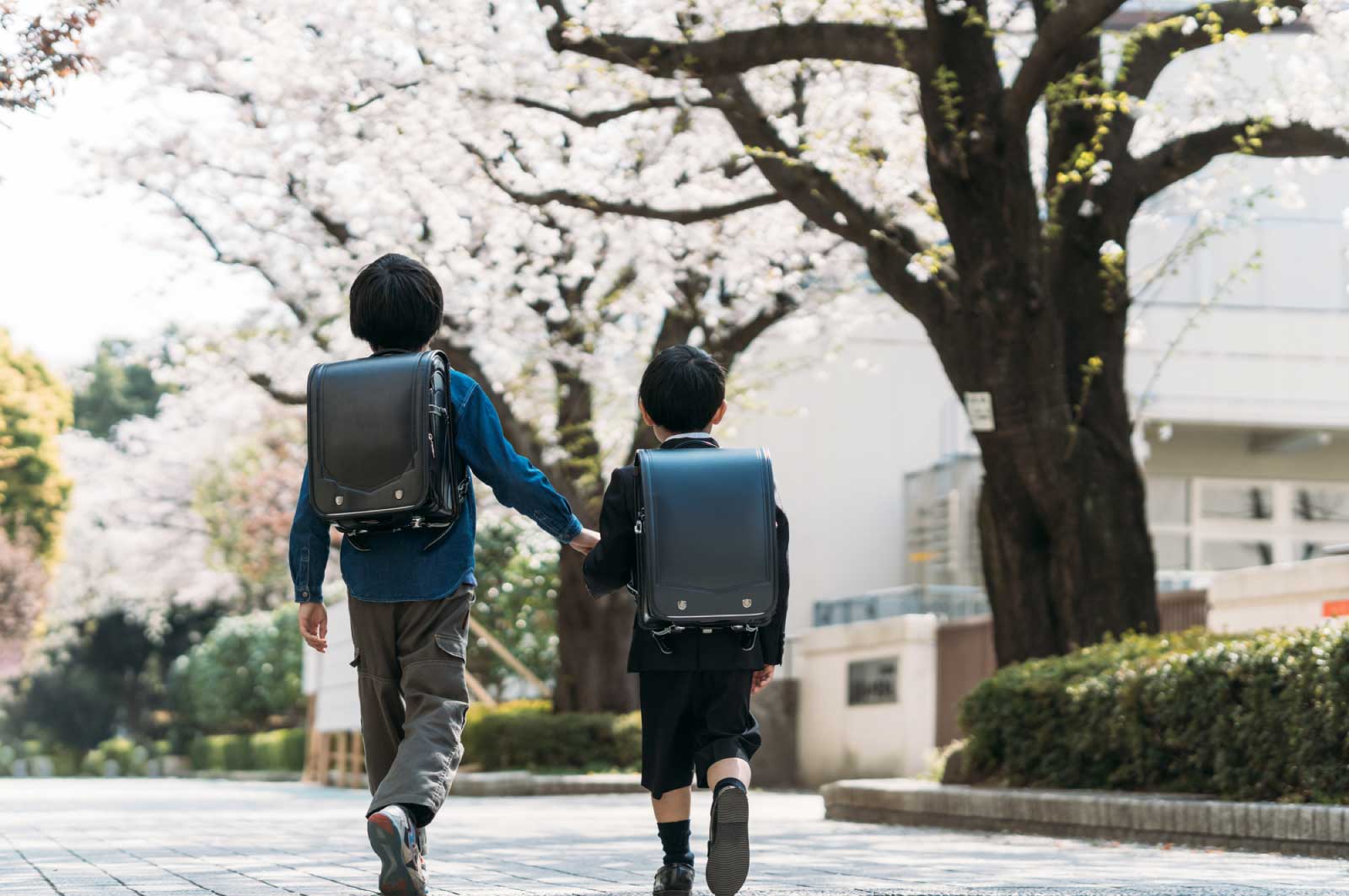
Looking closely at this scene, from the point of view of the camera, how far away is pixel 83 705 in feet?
158

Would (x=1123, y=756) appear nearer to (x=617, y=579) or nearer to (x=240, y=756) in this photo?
(x=617, y=579)

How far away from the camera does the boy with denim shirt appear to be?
15.0 feet

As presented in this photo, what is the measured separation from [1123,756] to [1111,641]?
137cm

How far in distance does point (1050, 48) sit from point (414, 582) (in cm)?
687

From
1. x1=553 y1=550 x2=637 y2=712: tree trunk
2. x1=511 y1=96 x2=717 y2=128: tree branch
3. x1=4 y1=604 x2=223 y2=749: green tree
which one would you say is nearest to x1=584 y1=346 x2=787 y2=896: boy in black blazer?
x1=511 y1=96 x2=717 y2=128: tree branch

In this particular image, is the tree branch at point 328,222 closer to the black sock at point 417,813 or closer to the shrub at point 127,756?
the black sock at point 417,813

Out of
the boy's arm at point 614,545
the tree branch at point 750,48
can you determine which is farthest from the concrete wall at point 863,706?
the boy's arm at point 614,545

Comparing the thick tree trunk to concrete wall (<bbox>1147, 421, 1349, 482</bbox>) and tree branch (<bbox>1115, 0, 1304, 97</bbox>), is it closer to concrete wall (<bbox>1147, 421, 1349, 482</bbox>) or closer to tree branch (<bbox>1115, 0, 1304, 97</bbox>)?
tree branch (<bbox>1115, 0, 1304, 97</bbox>)

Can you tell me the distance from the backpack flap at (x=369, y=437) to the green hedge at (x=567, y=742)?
45.5 feet

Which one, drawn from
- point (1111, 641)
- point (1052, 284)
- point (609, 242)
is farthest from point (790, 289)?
point (1111, 641)

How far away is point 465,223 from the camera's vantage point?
17312 millimetres

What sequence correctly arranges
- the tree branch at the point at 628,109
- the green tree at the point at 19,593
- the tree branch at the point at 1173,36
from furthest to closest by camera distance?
the green tree at the point at 19,593
the tree branch at the point at 628,109
the tree branch at the point at 1173,36

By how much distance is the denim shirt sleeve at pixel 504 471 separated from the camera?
4.75 m

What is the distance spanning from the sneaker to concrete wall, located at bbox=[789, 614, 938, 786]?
44.2ft
